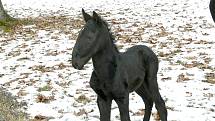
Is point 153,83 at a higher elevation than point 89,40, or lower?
lower

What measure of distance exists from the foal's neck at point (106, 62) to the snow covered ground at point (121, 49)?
2.25 meters

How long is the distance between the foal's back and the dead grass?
238 cm

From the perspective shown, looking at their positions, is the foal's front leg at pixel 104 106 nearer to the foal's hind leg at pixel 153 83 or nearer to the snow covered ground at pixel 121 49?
the foal's hind leg at pixel 153 83

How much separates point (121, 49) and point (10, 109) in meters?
5.90

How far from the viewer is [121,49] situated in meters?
12.5

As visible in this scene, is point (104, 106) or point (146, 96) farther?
point (146, 96)

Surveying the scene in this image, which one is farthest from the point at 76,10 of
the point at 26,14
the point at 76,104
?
the point at 76,104

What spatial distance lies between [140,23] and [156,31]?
2.08 m

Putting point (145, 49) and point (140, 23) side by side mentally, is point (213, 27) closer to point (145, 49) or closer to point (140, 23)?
point (140, 23)

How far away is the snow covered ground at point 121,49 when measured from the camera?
7449 millimetres

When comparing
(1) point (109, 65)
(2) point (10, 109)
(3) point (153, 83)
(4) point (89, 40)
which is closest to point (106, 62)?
(1) point (109, 65)

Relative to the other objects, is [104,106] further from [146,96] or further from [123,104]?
[146,96]

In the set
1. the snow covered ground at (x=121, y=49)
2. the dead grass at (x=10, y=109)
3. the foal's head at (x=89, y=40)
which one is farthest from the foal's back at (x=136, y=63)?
the dead grass at (x=10, y=109)

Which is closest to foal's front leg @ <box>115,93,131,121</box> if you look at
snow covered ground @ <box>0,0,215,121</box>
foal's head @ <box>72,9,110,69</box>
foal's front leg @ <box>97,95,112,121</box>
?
foal's front leg @ <box>97,95,112,121</box>
